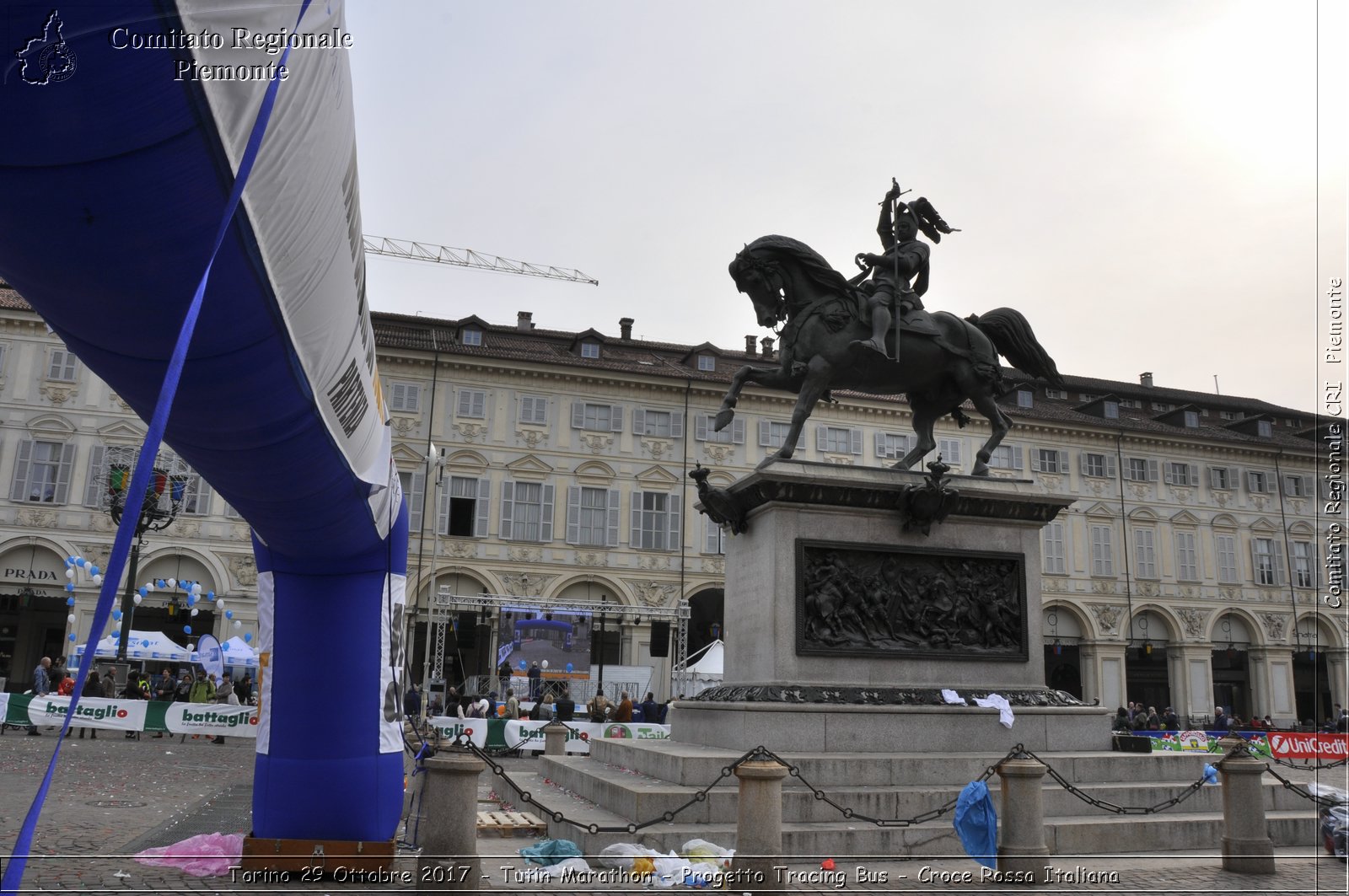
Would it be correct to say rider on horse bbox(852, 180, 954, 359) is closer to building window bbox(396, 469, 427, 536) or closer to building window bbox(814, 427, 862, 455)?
building window bbox(396, 469, 427, 536)

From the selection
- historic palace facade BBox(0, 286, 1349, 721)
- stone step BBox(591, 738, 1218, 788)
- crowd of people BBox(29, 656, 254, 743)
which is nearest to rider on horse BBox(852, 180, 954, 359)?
stone step BBox(591, 738, 1218, 788)

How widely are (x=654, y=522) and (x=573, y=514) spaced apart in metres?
3.25

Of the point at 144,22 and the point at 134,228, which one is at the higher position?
the point at 144,22

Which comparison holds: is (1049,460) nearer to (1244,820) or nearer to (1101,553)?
(1101,553)

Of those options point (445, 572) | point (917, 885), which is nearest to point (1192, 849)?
point (917, 885)

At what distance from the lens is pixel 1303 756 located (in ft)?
90.3

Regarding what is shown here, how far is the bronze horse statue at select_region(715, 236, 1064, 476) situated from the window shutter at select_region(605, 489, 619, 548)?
28861 mm

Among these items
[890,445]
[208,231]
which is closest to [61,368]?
[890,445]

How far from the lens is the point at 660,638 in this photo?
41281 mm

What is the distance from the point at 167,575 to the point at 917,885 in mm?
35620

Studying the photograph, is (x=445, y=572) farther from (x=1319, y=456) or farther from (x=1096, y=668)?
(x=1319, y=456)

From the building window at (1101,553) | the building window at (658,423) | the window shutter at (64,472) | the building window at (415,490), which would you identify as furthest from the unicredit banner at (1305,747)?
the window shutter at (64,472)

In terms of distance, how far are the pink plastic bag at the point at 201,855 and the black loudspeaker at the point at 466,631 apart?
3332cm

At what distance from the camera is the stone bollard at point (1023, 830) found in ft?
26.1
